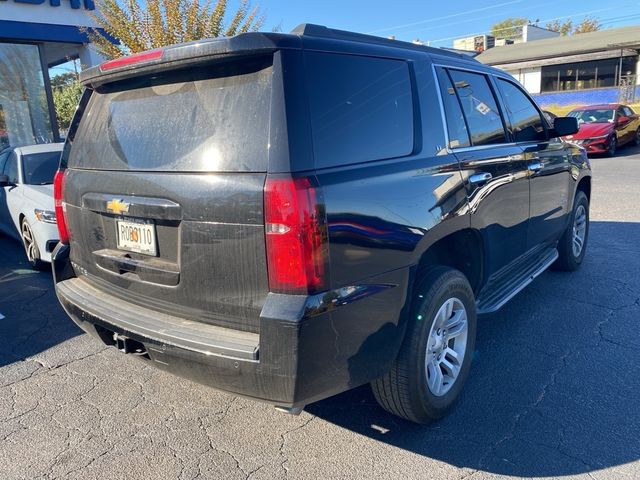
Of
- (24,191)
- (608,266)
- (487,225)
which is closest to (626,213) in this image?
(608,266)

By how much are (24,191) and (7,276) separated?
1017 millimetres

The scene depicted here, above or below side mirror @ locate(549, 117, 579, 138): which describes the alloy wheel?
below

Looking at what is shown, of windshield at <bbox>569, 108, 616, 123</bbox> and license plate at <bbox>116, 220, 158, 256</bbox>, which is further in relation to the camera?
windshield at <bbox>569, 108, 616, 123</bbox>

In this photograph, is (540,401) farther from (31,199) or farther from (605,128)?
(605,128)

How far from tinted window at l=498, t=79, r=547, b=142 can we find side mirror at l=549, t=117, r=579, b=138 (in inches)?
4.8

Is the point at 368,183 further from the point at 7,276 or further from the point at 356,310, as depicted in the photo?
the point at 7,276

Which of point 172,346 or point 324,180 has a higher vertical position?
point 324,180

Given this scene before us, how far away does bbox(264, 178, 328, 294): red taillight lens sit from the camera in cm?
209

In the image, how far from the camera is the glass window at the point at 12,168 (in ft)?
21.4

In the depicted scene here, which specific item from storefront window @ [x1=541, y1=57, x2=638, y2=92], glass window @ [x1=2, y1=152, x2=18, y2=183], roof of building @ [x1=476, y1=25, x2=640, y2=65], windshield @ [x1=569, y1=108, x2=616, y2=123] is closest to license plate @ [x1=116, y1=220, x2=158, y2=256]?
glass window @ [x1=2, y1=152, x2=18, y2=183]

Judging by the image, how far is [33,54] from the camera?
1223cm

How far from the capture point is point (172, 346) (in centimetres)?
241

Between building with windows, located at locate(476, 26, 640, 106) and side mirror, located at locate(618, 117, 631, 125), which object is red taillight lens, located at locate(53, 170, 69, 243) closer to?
side mirror, located at locate(618, 117, 631, 125)

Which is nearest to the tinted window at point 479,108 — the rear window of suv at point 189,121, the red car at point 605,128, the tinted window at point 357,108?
the tinted window at point 357,108
